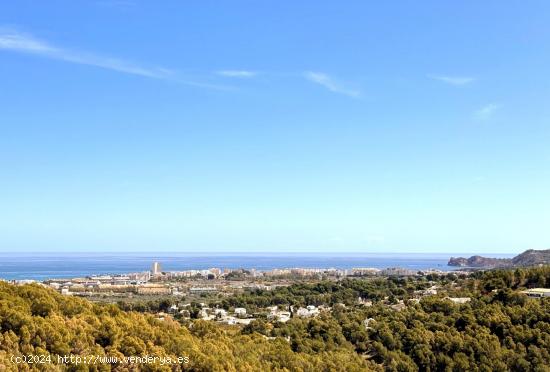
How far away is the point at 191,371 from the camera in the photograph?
1266 cm

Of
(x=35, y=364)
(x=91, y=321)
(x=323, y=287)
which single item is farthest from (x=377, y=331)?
(x=323, y=287)

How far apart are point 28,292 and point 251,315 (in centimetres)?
1706

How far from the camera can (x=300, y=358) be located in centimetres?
1548

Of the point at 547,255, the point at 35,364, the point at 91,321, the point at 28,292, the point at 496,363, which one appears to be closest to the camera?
the point at 35,364

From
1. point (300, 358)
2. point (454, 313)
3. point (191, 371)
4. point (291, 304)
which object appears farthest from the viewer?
point (291, 304)

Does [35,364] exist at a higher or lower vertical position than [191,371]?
higher

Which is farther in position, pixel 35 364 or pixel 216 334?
pixel 216 334

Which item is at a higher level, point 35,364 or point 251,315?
point 35,364

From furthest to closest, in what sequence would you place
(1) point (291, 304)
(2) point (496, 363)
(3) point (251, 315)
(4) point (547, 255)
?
(4) point (547, 255)
(1) point (291, 304)
(3) point (251, 315)
(2) point (496, 363)

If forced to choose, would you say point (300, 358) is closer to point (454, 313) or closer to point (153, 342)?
point (153, 342)

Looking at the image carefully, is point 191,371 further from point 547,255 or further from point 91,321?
point 547,255

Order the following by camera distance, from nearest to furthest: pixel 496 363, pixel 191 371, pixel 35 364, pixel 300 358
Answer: pixel 35 364
pixel 191 371
pixel 300 358
pixel 496 363

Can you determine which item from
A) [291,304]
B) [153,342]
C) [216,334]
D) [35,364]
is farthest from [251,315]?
[35,364]

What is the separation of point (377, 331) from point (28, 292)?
13139 millimetres
